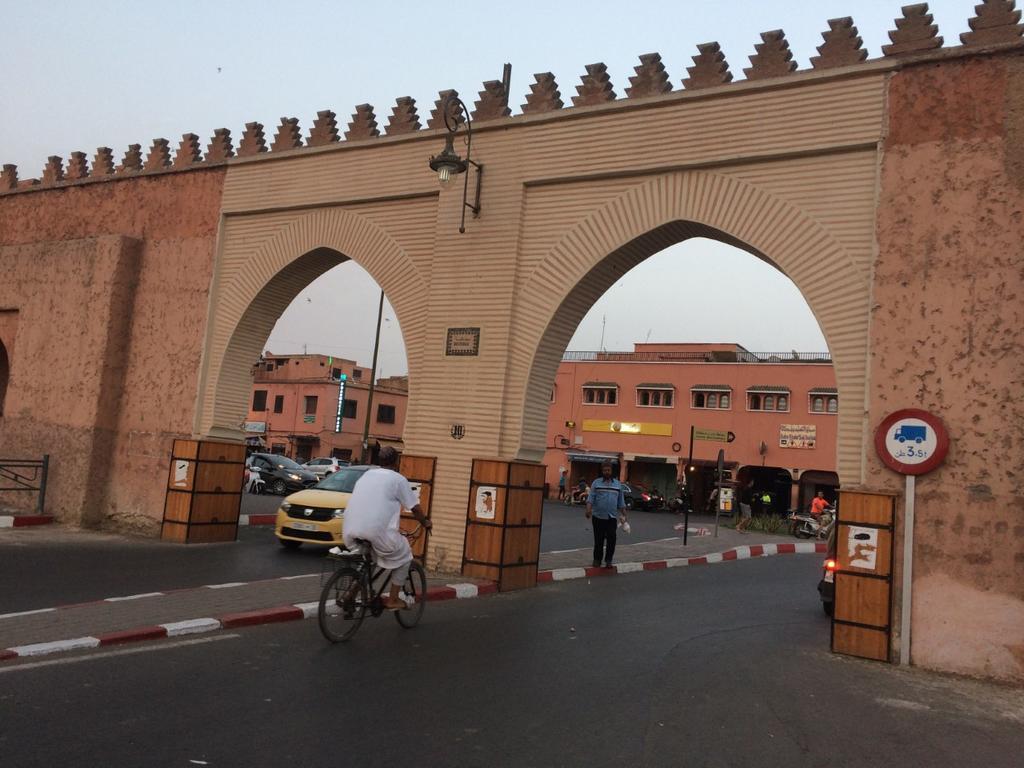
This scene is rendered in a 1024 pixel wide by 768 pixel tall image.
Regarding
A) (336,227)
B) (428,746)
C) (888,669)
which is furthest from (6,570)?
(888,669)

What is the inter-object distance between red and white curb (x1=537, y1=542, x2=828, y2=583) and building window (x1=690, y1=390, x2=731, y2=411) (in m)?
17.4

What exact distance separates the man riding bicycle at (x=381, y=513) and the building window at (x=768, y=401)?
33.7 metres

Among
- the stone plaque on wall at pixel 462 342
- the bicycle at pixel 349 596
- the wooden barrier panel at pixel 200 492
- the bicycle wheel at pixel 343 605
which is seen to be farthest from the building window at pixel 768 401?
the bicycle wheel at pixel 343 605

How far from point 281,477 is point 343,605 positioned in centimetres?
2094

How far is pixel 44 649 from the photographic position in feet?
19.9

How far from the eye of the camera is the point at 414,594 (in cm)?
787

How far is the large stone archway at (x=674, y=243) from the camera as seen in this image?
858cm

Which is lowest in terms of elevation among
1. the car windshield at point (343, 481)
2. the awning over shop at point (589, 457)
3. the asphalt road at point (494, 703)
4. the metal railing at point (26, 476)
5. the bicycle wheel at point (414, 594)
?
the asphalt road at point (494, 703)

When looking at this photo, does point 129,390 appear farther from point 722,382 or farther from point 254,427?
point 254,427

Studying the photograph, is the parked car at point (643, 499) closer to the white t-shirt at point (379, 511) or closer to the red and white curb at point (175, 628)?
the red and white curb at point (175, 628)

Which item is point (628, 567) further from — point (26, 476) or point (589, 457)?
point (589, 457)

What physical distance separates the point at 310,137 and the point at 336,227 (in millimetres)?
1658

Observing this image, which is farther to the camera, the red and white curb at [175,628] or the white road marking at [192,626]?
the white road marking at [192,626]

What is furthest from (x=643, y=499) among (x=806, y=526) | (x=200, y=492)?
(x=200, y=492)
